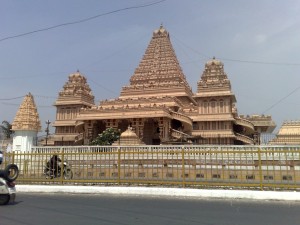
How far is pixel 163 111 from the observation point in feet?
111

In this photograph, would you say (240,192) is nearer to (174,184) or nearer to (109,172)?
(174,184)

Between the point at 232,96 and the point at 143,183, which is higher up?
the point at 232,96

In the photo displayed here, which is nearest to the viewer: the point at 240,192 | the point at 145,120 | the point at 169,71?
the point at 240,192

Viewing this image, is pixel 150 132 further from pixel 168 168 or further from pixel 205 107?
pixel 168 168

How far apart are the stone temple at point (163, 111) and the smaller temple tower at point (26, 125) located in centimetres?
1049

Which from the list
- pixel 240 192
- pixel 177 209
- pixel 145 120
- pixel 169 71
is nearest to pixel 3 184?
pixel 177 209

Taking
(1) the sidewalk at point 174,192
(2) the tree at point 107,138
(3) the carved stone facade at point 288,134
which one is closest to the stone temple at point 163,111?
(2) the tree at point 107,138

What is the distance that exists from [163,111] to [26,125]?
15.0 m

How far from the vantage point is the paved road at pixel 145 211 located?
6.44 meters

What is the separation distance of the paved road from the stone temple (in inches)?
795

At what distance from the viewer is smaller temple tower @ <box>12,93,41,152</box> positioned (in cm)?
2201

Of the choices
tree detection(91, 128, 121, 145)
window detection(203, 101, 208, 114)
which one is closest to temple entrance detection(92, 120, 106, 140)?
tree detection(91, 128, 121, 145)

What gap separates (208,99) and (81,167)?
81.7ft

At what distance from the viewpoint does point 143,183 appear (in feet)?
39.4
